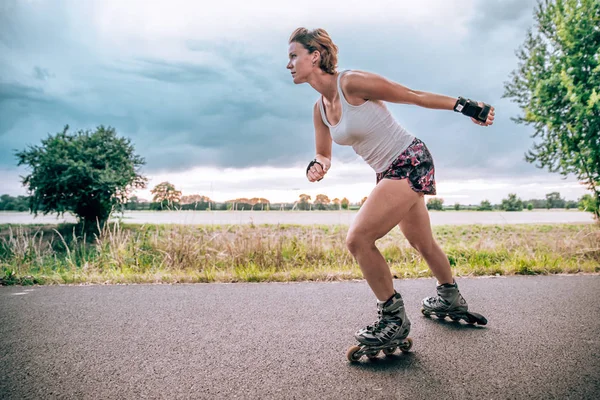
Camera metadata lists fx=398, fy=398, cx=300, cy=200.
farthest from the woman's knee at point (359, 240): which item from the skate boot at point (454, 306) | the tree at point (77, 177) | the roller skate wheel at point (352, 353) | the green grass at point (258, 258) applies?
the tree at point (77, 177)

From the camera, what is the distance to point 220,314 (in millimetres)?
3793

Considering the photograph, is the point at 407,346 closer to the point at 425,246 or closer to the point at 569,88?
the point at 425,246

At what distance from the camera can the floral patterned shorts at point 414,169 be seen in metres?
2.81

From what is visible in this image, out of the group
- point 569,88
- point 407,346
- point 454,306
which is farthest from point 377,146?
point 569,88

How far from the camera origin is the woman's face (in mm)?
2969

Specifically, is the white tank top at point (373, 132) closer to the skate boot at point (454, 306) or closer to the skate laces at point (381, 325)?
the skate laces at point (381, 325)

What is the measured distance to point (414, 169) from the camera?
283cm

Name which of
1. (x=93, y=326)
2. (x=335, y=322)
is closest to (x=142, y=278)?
(x=93, y=326)

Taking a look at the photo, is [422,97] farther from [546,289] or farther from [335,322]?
[546,289]

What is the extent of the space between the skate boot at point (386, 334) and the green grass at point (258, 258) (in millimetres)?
2595

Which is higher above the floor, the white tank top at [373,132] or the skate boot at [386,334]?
the white tank top at [373,132]

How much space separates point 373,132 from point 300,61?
77 cm

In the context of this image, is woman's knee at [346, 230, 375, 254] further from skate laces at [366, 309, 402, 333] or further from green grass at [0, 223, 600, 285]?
green grass at [0, 223, 600, 285]

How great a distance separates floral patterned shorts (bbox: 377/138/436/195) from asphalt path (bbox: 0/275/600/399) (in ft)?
3.89
